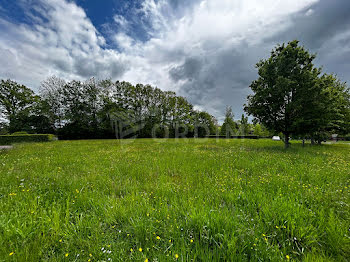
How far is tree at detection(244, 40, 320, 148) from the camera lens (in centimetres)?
914

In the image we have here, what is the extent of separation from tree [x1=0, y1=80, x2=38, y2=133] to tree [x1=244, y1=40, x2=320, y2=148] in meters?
44.8

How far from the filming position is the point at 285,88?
9.30 metres

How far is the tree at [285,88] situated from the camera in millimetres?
9141

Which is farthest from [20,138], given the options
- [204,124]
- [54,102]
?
[204,124]

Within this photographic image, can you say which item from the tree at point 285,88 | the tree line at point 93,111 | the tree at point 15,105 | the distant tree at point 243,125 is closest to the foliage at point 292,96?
the tree at point 285,88

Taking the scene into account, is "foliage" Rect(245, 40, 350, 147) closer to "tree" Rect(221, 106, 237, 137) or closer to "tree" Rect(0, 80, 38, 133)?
"tree" Rect(221, 106, 237, 137)

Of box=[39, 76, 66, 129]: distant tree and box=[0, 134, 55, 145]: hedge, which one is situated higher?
box=[39, 76, 66, 129]: distant tree

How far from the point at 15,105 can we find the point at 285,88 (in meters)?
51.1

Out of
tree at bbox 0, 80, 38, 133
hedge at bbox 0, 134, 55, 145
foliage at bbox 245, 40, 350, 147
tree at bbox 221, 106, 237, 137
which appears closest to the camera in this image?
foliage at bbox 245, 40, 350, 147

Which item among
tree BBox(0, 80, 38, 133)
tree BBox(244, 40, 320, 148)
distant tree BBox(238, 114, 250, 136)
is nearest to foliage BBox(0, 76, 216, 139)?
tree BBox(0, 80, 38, 133)

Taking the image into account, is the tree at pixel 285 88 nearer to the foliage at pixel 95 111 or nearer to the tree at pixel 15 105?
the foliage at pixel 95 111

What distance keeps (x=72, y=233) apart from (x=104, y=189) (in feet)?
4.71

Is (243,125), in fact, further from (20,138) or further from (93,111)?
(20,138)

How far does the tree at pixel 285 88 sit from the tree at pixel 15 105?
147 feet
